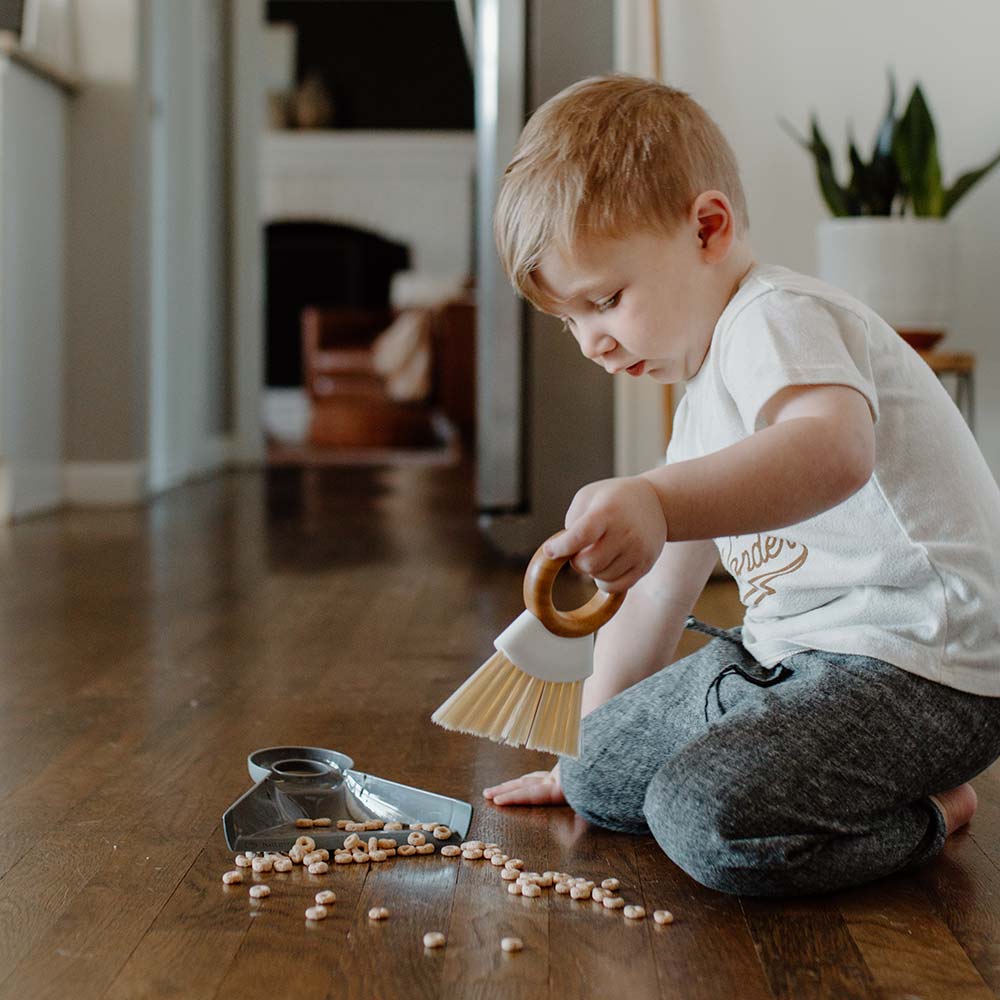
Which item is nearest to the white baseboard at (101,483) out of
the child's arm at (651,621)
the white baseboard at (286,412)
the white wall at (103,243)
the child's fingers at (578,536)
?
Answer: the white wall at (103,243)

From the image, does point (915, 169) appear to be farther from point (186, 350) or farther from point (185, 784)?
point (186, 350)

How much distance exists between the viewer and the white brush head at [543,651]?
0.78 meters

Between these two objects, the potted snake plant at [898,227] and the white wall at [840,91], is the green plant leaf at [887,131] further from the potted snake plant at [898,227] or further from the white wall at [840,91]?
the white wall at [840,91]

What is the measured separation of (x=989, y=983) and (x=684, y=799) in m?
0.20

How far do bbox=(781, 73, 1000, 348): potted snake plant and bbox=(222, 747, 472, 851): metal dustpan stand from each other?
4.39ft

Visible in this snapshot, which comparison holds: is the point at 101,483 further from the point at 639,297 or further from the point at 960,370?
the point at 639,297

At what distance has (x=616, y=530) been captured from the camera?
2.23ft

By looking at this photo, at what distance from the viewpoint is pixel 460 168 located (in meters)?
7.61

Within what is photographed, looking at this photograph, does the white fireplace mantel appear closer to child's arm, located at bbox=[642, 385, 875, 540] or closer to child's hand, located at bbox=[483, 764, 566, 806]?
child's hand, located at bbox=[483, 764, 566, 806]

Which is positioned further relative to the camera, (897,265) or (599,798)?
(897,265)

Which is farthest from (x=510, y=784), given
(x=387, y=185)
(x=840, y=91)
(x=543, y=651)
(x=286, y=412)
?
(x=387, y=185)

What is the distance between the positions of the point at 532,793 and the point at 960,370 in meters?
1.30

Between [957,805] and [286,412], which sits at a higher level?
[286,412]

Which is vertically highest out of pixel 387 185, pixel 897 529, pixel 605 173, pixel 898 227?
pixel 387 185
